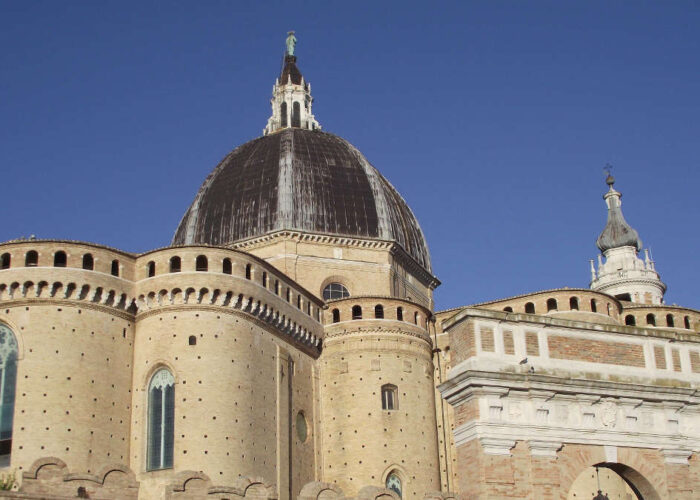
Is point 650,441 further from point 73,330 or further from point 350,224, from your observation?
point 350,224

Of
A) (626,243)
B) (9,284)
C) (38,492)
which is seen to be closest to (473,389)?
(38,492)

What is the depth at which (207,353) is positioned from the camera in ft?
111

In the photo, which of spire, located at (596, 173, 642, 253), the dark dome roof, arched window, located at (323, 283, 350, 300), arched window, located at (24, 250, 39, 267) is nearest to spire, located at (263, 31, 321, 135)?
the dark dome roof

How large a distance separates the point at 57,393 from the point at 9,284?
4.02 m

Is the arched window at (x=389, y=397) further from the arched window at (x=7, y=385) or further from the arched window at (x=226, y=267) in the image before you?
the arched window at (x=7, y=385)

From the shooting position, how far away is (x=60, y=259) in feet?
111

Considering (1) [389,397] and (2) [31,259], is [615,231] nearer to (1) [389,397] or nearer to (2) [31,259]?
(1) [389,397]

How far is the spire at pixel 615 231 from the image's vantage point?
57.2 m

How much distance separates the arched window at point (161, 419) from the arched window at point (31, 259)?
17.4ft

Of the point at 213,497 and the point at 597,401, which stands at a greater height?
the point at 597,401

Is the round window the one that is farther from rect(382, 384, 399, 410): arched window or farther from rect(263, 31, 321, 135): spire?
rect(263, 31, 321, 135): spire

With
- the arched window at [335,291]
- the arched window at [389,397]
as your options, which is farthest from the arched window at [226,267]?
the arched window at [335,291]

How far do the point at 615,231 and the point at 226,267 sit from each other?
2911 cm

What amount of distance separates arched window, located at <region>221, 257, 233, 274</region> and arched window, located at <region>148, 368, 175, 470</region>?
155 inches
